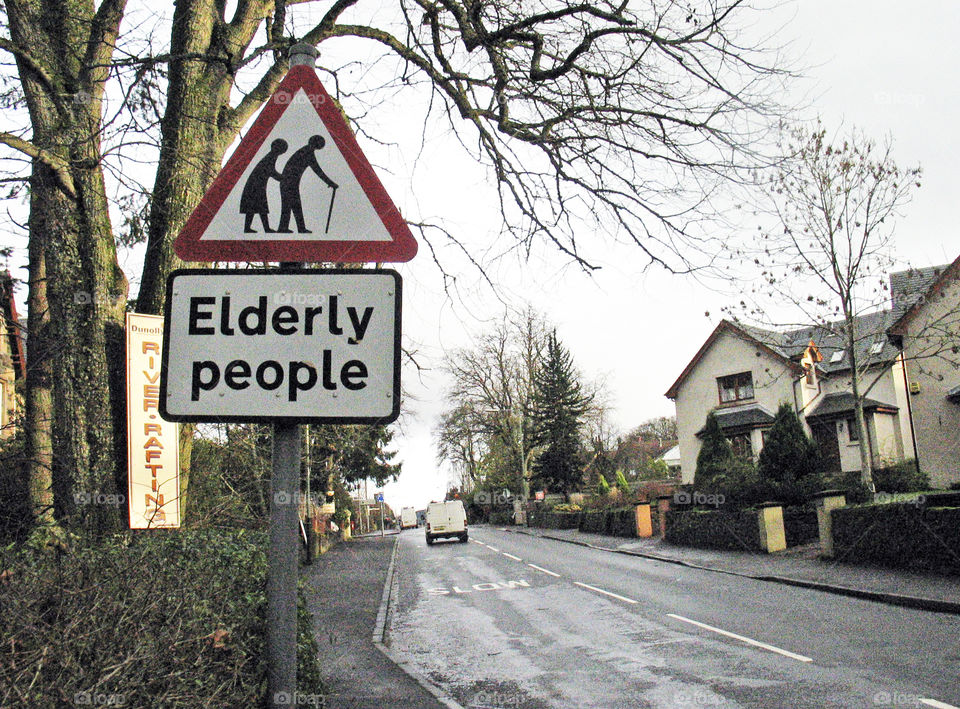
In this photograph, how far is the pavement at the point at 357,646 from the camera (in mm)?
7496

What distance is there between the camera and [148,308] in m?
5.95

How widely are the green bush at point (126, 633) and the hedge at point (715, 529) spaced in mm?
19828

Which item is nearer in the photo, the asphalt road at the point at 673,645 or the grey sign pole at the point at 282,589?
the grey sign pole at the point at 282,589

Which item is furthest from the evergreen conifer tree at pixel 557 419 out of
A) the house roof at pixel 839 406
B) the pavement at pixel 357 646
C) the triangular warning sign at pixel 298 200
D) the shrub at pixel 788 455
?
the triangular warning sign at pixel 298 200

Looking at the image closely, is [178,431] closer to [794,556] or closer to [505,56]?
[505,56]

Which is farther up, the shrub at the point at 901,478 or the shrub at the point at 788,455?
the shrub at the point at 788,455

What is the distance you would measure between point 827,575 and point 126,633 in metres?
15.4

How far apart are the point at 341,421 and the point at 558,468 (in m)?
53.4

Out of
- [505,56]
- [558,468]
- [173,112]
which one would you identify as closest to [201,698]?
[173,112]

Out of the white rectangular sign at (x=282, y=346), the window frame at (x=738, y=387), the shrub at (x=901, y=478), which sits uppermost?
the window frame at (x=738, y=387)

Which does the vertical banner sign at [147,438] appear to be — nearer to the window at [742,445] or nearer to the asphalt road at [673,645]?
the asphalt road at [673,645]

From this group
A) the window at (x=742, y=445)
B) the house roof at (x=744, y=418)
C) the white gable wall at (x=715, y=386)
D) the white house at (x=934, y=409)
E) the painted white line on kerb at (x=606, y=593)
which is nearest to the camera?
the painted white line on kerb at (x=606, y=593)

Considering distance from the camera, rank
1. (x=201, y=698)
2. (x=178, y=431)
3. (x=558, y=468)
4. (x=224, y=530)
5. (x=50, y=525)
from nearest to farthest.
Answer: (x=201, y=698)
(x=50, y=525)
(x=178, y=431)
(x=224, y=530)
(x=558, y=468)

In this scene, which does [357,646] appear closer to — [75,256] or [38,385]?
Result: [38,385]
